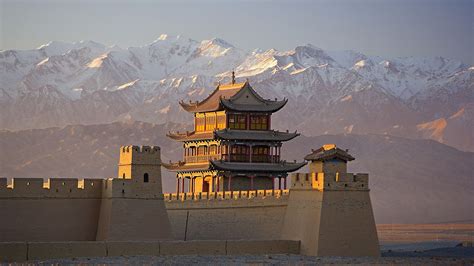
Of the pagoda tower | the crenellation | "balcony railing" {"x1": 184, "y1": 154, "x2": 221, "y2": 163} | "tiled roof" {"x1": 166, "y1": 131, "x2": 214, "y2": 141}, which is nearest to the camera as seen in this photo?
the crenellation

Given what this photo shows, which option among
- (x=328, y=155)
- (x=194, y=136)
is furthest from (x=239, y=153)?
(x=328, y=155)

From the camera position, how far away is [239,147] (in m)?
105

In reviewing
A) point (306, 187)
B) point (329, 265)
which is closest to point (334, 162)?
point (306, 187)

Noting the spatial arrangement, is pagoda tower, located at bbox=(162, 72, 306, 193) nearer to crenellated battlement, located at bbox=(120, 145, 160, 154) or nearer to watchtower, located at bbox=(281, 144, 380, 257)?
crenellated battlement, located at bbox=(120, 145, 160, 154)

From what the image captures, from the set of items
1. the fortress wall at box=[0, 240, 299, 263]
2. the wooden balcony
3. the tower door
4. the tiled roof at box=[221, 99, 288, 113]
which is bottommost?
the fortress wall at box=[0, 240, 299, 263]

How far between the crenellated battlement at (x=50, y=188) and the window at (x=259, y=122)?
20.9 metres

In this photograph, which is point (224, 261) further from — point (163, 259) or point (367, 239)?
point (367, 239)

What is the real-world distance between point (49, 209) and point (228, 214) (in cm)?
1505

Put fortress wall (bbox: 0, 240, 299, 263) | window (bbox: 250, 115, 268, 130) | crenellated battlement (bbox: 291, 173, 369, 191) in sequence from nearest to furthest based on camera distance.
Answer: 1. fortress wall (bbox: 0, 240, 299, 263)
2. crenellated battlement (bbox: 291, 173, 369, 191)
3. window (bbox: 250, 115, 268, 130)

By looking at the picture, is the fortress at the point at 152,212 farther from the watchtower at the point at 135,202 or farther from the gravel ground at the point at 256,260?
the gravel ground at the point at 256,260

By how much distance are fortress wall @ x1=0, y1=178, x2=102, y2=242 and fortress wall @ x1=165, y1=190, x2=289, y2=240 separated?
37.3 ft

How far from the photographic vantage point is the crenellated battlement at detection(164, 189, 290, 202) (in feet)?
302

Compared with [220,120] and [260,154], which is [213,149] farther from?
[260,154]

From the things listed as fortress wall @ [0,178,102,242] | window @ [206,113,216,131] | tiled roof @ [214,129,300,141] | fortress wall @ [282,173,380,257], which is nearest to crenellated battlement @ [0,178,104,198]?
fortress wall @ [0,178,102,242]
